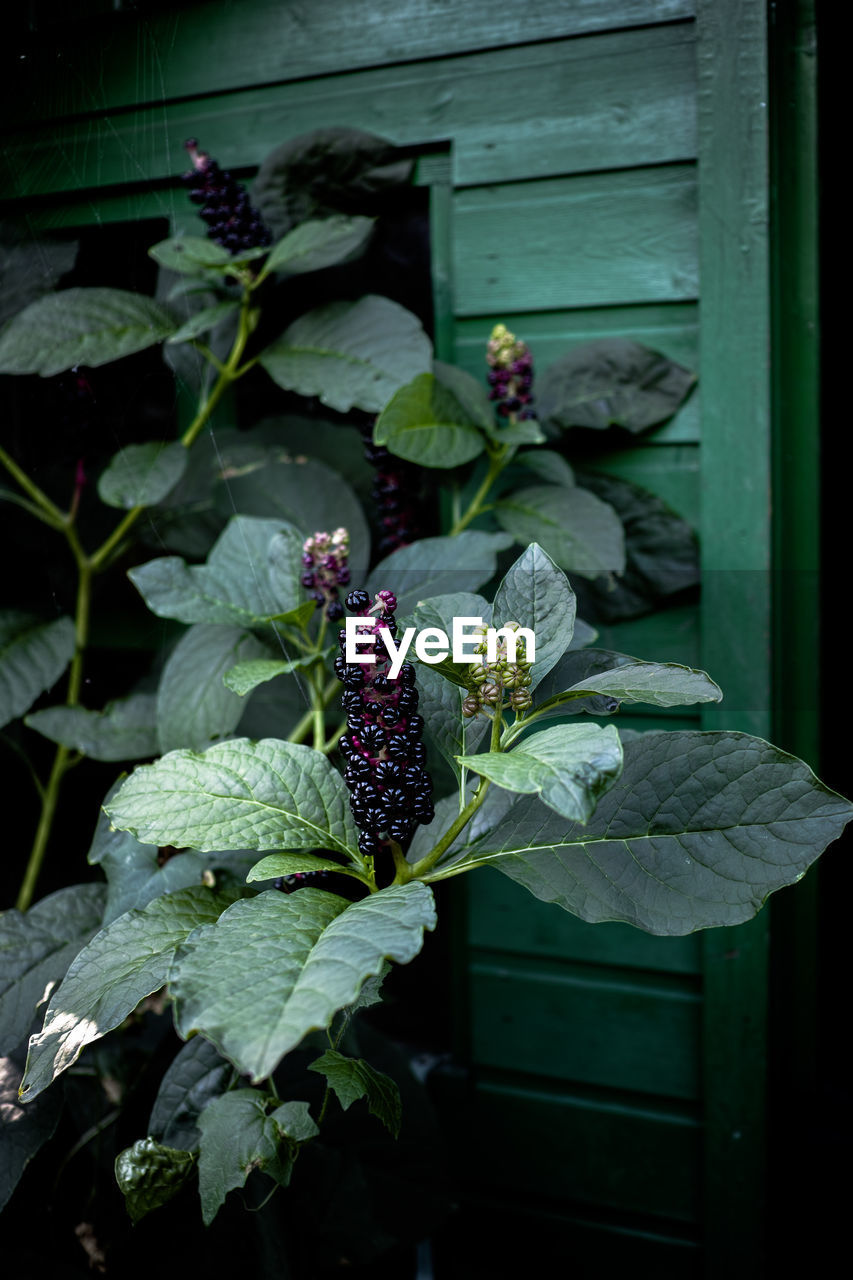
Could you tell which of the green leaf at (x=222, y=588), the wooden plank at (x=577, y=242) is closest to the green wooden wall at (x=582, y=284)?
the wooden plank at (x=577, y=242)

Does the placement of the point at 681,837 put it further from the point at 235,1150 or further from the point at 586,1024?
the point at 586,1024

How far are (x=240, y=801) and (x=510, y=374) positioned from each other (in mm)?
628

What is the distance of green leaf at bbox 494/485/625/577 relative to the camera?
999 mm

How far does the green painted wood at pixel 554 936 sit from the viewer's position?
3.73ft

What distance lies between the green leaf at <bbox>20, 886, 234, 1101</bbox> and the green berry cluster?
267mm

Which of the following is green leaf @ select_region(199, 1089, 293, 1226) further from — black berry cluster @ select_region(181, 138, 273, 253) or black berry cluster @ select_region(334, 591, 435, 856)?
black berry cluster @ select_region(181, 138, 273, 253)

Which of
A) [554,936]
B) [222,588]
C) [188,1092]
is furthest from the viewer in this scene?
[554,936]

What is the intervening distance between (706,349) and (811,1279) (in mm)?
1153

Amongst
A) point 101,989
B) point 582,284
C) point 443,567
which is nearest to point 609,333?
point 582,284

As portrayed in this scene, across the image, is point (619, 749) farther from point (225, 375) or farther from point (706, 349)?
point (225, 375)

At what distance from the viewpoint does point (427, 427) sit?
972 mm

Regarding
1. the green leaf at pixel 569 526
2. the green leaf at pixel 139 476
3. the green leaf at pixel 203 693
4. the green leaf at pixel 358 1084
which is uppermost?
the green leaf at pixel 139 476

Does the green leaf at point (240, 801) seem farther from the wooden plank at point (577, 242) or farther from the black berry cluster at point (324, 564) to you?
the wooden plank at point (577, 242)

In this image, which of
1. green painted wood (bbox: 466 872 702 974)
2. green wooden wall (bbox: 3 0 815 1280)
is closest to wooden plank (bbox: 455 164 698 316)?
green wooden wall (bbox: 3 0 815 1280)
